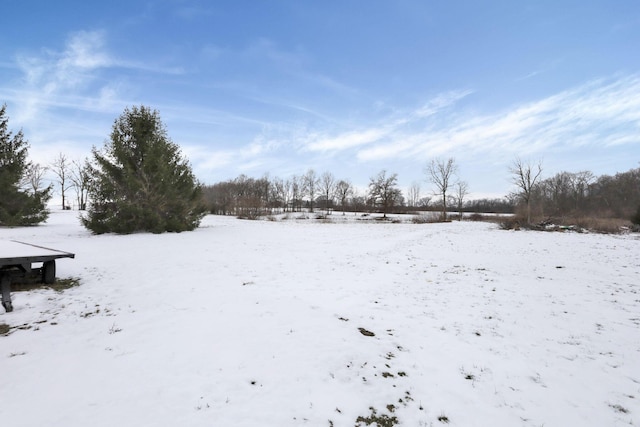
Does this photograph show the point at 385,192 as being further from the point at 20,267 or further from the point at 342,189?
the point at 20,267

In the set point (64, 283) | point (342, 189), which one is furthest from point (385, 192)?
point (64, 283)

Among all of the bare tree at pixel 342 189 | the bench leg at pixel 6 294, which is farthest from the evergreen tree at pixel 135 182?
the bare tree at pixel 342 189

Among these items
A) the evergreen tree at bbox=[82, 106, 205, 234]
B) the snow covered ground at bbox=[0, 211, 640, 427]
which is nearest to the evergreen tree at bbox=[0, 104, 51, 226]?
the evergreen tree at bbox=[82, 106, 205, 234]

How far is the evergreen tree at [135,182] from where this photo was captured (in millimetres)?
16109

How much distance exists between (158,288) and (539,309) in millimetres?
8609

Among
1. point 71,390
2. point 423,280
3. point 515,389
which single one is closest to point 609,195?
point 423,280

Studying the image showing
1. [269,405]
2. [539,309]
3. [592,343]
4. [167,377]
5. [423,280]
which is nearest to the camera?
[269,405]

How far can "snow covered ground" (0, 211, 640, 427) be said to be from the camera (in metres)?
2.86

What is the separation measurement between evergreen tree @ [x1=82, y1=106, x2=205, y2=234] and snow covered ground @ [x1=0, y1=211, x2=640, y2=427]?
30.0 feet

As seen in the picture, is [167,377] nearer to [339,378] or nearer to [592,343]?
[339,378]

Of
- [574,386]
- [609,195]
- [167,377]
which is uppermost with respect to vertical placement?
[609,195]

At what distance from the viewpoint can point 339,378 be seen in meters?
3.45

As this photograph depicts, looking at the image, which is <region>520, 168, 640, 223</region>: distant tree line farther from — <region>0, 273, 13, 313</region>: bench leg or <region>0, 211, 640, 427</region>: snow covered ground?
<region>0, 273, 13, 313</region>: bench leg

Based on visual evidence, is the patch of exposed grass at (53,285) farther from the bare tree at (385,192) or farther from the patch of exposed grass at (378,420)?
the bare tree at (385,192)
